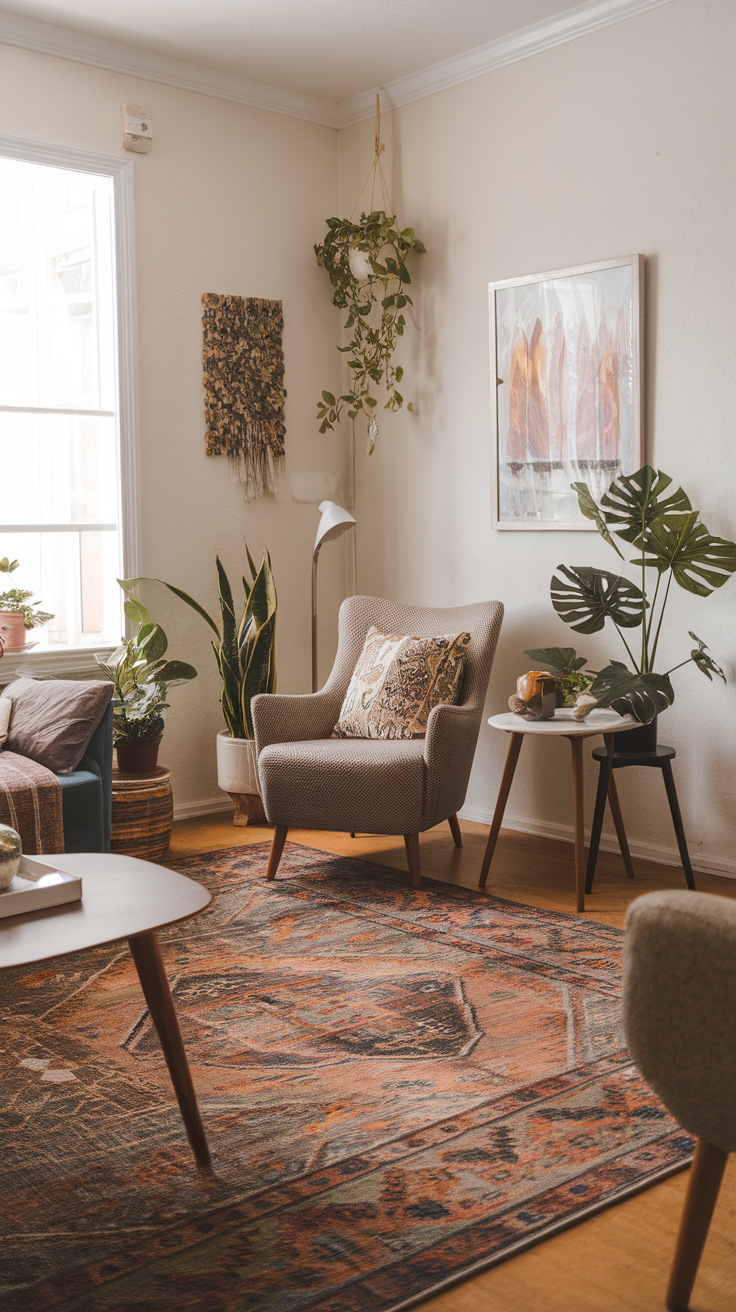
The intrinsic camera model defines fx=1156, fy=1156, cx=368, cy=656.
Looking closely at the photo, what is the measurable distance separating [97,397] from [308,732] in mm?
1564

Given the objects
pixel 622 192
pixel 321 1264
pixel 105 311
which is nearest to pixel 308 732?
pixel 105 311

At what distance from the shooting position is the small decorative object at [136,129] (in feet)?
13.9

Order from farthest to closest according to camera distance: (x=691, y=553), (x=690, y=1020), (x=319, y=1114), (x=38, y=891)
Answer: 1. (x=691, y=553)
2. (x=319, y=1114)
3. (x=38, y=891)
4. (x=690, y=1020)

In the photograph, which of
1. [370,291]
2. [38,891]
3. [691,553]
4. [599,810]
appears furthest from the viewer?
[370,291]

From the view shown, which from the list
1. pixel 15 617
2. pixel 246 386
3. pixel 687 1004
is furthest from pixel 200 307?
pixel 687 1004

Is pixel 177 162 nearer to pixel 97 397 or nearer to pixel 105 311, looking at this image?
pixel 105 311

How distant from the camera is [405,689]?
3.83 m

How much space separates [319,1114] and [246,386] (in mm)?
3231

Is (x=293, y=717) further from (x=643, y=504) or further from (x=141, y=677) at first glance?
(x=643, y=504)

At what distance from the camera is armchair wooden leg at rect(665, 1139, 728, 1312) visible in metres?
1.52

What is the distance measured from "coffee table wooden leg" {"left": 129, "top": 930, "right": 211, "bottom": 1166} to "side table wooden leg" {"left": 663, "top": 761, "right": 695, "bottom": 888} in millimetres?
1984

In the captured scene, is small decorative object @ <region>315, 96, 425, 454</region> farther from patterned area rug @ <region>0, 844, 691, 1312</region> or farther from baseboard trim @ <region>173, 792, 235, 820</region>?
patterned area rug @ <region>0, 844, 691, 1312</region>

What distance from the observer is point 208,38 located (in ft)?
13.5

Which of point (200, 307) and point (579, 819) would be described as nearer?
point (579, 819)
